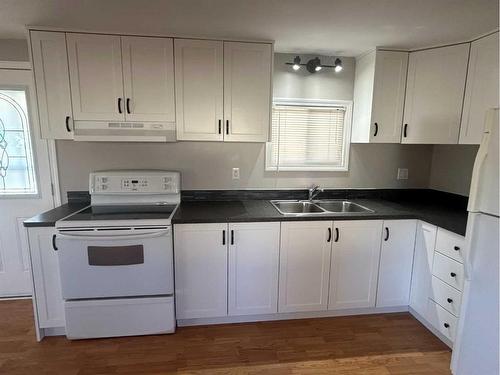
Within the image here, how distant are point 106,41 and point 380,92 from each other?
224cm

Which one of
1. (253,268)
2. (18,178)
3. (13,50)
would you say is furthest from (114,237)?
(13,50)

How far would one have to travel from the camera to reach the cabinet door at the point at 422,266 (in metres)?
2.20

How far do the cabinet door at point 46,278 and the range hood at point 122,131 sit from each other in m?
0.74

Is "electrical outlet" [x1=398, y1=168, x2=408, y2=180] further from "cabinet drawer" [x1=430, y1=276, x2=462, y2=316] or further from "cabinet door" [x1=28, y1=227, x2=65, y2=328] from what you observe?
"cabinet door" [x1=28, y1=227, x2=65, y2=328]

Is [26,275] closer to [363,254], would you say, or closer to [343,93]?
[363,254]

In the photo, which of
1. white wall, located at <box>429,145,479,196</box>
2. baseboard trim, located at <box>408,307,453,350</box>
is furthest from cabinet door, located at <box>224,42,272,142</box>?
baseboard trim, located at <box>408,307,453,350</box>

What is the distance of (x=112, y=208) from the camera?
2.35 meters

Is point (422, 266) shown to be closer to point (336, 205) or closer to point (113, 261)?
point (336, 205)

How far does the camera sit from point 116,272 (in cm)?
203

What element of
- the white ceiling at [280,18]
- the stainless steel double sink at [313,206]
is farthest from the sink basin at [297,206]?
the white ceiling at [280,18]

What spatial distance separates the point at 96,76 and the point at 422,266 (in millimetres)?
2948

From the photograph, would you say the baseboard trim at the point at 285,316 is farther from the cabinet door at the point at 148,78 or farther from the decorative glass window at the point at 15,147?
the decorative glass window at the point at 15,147

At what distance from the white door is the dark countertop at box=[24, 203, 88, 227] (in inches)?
13.5

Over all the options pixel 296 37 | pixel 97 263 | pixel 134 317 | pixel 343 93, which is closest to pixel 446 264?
pixel 343 93
